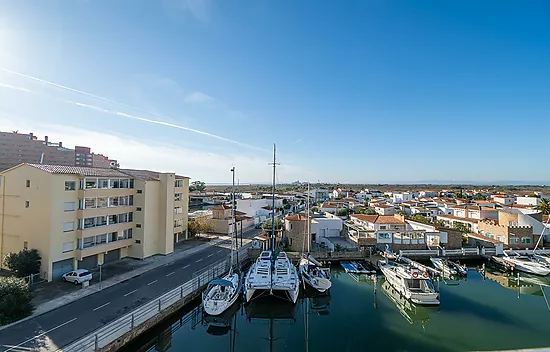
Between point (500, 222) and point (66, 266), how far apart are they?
50698 mm

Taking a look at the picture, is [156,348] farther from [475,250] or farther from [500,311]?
[475,250]

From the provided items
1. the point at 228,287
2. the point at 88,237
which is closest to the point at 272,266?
the point at 228,287

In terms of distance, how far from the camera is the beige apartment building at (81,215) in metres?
22.5

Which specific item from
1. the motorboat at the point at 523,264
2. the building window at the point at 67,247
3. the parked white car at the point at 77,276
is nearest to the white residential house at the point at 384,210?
the motorboat at the point at 523,264

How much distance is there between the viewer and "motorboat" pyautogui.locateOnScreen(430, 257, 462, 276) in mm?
30634

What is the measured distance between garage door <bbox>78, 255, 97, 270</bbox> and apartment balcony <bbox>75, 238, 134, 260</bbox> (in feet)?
2.81

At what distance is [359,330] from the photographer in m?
18.9

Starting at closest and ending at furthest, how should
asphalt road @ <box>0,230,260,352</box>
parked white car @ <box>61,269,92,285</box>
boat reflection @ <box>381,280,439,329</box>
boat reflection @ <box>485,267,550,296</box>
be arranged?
asphalt road @ <box>0,230,260,352</box> < boat reflection @ <box>381,280,439,329</box> < parked white car @ <box>61,269,92,285</box> < boat reflection @ <box>485,267,550,296</box>

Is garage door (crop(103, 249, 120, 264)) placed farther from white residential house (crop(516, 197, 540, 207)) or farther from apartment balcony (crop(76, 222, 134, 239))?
white residential house (crop(516, 197, 540, 207))

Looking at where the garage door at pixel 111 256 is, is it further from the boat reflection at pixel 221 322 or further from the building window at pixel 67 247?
the boat reflection at pixel 221 322

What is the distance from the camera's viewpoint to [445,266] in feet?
105

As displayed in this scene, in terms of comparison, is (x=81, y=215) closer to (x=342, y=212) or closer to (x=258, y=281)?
(x=258, y=281)

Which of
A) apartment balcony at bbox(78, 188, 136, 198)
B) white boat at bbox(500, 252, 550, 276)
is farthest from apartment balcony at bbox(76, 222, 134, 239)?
white boat at bbox(500, 252, 550, 276)

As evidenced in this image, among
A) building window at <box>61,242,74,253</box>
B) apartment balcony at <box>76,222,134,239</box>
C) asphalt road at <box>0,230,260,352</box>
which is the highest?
apartment balcony at <box>76,222,134,239</box>
